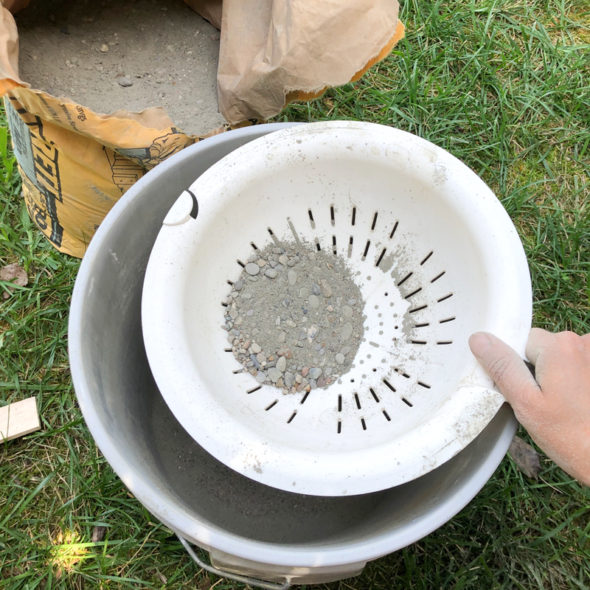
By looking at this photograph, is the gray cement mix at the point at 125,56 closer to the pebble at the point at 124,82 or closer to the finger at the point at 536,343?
the pebble at the point at 124,82

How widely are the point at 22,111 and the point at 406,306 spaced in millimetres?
749

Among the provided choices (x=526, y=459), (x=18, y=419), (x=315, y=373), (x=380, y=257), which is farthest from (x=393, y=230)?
(x=18, y=419)

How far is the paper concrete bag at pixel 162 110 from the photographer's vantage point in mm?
955

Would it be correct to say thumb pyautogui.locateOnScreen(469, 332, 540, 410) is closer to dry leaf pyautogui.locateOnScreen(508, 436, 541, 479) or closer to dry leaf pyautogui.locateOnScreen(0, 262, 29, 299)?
dry leaf pyautogui.locateOnScreen(508, 436, 541, 479)

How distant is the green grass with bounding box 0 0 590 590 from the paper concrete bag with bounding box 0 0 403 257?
0.25 m

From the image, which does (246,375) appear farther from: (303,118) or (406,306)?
(303,118)

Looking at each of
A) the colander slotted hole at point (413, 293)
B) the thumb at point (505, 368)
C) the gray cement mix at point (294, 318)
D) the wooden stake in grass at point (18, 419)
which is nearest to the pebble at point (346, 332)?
the gray cement mix at point (294, 318)

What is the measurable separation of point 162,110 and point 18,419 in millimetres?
688

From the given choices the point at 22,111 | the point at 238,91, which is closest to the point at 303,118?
the point at 238,91

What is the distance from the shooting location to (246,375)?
0.97 meters

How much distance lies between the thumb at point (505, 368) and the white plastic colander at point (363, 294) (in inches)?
1.1

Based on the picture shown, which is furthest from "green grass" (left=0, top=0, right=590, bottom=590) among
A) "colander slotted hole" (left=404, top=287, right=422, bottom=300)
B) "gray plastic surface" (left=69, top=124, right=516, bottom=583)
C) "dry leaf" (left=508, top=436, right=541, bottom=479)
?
"colander slotted hole" (left=404, top=287, right=422, bottom=300)

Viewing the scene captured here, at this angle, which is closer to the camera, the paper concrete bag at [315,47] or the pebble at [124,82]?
the paper concrete bag at [315,47]

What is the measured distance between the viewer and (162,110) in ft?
3.37
